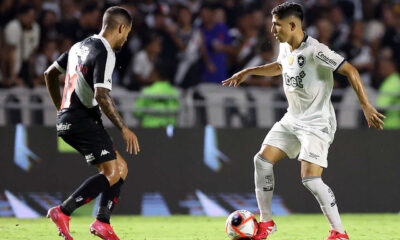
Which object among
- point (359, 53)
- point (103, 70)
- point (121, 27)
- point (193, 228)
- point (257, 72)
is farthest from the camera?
point (359, 53)

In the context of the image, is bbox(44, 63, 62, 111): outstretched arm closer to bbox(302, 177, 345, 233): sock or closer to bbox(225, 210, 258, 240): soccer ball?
bbox(225, 210, 258, 240): soccer ball

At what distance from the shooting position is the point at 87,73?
6.84 metres

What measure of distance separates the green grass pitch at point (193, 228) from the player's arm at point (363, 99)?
1.76 m

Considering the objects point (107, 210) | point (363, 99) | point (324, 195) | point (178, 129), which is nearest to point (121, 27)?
point (107, 210)

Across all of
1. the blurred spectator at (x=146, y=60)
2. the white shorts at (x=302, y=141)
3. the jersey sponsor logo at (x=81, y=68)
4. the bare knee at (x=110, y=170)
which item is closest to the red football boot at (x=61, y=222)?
the bare knee at (x=110, y=170)

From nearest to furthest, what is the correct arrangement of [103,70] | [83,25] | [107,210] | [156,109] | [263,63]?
[103,70]
[107,210]
[156,109]
[83,25]
[263,63]

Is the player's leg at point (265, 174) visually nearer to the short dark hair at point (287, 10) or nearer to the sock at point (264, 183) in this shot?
the sock at point (264, 183)

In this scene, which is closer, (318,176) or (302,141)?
(318,176)

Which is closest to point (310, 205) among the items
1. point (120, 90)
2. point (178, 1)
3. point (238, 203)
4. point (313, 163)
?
point (238, 203)

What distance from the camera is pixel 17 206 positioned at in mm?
10578

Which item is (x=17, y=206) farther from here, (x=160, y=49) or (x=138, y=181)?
(x=160, y=49)

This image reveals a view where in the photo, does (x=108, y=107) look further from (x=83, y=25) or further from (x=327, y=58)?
(x=83, y=25)

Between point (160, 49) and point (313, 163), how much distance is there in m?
6.49

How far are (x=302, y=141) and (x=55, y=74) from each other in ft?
7.99
